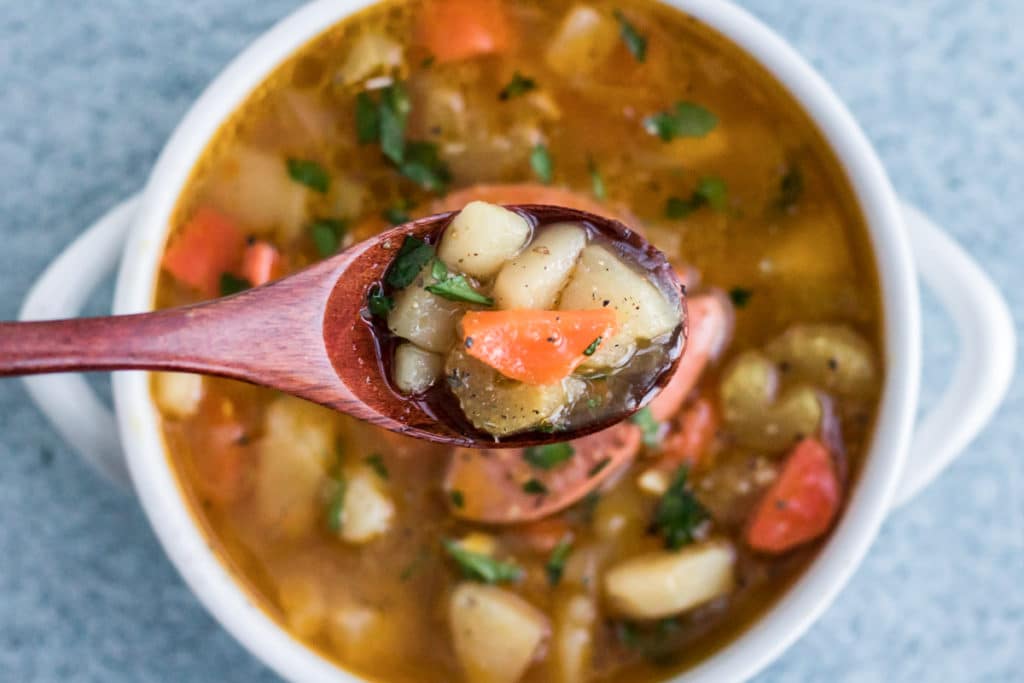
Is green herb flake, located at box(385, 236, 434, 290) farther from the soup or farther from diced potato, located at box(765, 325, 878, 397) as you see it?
diced potato, located at box(765, 325, 878, 397)

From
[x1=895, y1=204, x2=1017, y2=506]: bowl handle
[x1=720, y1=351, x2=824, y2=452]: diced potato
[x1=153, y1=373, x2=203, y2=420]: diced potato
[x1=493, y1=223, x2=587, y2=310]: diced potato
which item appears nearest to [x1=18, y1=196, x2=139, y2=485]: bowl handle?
[x1=153, y1=373, x2=203, y2=420]: diced potato

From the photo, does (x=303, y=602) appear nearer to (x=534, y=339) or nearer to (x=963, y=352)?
(x=534, y=339)

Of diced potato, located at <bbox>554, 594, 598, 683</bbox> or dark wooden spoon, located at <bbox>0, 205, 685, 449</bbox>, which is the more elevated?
dark wooden spoon, located at <bbox>0, 205, 685, 449</bbox>

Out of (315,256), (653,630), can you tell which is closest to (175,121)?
(315,256)

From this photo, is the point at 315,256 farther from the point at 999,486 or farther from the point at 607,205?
the point at 999,486

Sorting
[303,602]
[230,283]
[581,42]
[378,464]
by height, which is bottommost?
[303,602]

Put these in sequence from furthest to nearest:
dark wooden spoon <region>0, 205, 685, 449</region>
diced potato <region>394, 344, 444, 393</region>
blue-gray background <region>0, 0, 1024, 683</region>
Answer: blue-gray background <region>0, 0, 1024, 683</region> < diced potato <region>394, 344, 444, 393</region> < dark wooden spoon <region>0, 205, 685, 449</region>

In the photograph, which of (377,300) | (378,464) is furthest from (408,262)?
(378,464)
